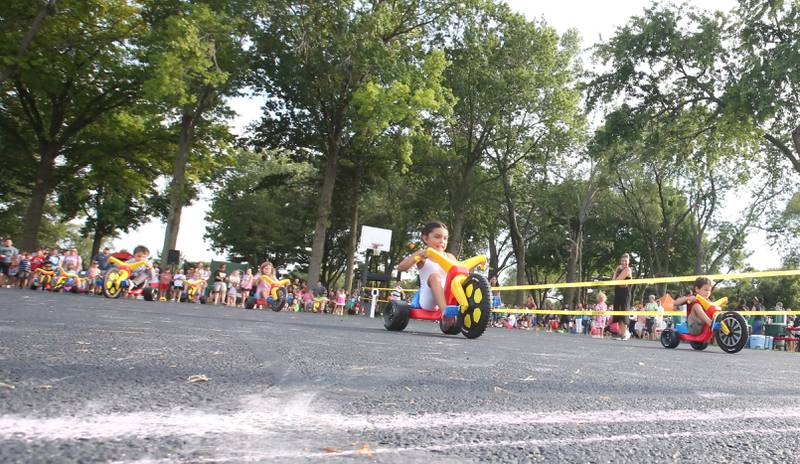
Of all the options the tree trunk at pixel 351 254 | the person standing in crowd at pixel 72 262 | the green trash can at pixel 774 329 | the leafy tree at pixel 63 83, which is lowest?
the person standing in crowd at pixel 72 262

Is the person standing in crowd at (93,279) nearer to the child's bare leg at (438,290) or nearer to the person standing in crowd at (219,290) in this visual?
the person standing in crowd at (219,290)

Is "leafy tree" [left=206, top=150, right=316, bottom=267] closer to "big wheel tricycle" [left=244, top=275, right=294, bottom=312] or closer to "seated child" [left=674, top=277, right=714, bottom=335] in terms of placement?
"big wheel tricycle" [left=244, top=275, right=294, bottom=312]

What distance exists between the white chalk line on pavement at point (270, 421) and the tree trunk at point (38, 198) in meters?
27.8

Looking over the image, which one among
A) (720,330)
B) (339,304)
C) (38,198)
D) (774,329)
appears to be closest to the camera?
(720,330)

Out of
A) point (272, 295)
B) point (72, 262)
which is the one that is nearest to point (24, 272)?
point (72, 262)

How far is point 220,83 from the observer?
23.7m

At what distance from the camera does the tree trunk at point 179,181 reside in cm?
2441

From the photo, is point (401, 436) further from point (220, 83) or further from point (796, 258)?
point (796, 258)

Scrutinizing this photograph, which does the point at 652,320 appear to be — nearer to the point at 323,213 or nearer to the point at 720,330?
the point at 720,330

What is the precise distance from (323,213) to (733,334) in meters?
19.0

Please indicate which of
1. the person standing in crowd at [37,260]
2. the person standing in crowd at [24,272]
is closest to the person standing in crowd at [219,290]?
the person standing in crowd at [37,260]

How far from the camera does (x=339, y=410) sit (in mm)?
2393

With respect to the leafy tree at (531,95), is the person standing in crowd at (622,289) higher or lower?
lower

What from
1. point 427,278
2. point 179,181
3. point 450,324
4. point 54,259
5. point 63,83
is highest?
point 63,83
